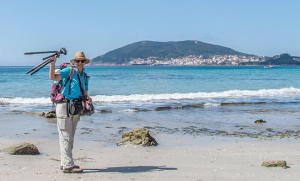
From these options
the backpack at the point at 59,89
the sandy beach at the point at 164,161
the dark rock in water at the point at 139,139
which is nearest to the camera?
the backpack at the point at 59,89

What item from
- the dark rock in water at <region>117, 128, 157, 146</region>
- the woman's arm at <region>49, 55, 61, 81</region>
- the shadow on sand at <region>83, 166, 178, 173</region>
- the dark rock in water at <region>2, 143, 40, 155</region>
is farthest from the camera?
the dark rock in water at <region>117, 128, 157, 146</region>

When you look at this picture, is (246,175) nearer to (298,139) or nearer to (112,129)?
(298,139)

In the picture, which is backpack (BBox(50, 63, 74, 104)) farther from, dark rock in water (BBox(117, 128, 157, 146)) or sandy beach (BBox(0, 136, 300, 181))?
dark rock in water (BBox(117, 128, 157, 146))

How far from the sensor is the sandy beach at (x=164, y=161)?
557 cm

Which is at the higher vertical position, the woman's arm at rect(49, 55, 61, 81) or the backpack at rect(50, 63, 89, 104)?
the woman's arm at rect(49, 55, 61, 81)

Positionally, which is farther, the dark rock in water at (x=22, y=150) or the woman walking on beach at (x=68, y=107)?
the dark rock in water at (x=22, y=150)

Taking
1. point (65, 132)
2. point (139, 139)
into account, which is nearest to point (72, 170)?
point (65, 132)

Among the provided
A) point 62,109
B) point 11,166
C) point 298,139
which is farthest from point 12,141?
point 298,139

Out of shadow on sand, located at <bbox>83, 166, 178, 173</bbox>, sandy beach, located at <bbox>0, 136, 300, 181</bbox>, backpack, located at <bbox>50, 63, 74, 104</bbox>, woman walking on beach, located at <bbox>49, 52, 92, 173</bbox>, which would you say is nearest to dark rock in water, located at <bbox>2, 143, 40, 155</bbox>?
sandy beach, located at <bbox>0, 136, 300, 181</bbox>

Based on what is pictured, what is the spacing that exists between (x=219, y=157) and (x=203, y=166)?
2.83 feet

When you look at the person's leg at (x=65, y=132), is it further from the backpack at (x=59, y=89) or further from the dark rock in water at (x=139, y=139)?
the dark rock in water at (x=139, y=139)

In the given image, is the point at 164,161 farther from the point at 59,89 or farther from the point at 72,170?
the point at 59,89

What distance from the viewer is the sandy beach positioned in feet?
18.3

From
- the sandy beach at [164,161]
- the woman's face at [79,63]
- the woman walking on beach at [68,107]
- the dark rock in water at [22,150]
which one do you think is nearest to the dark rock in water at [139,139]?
the sandy beach at [164,161]
